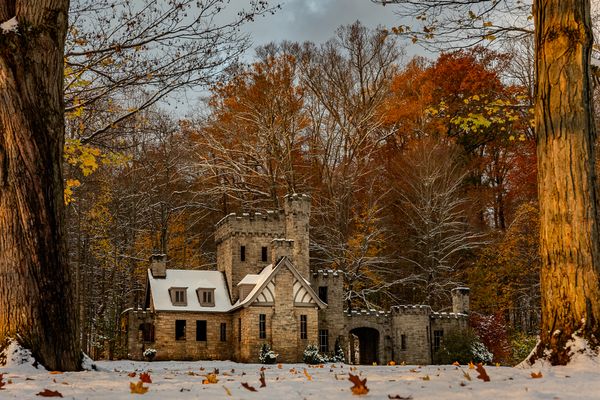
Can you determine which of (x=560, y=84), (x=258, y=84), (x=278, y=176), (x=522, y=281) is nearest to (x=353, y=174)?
(x=278, y=176)

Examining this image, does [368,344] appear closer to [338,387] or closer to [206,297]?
[206,297]

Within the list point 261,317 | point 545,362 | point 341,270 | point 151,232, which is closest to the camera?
point 545,362

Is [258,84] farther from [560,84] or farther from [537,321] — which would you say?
[560,84]

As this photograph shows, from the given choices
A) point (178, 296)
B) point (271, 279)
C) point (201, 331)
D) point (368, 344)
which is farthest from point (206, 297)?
point (368, 344)

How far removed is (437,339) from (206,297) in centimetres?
1158

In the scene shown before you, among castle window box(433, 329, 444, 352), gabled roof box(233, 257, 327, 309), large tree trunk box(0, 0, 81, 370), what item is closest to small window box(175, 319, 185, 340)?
gabled roof box(233, 257, 327, 309)

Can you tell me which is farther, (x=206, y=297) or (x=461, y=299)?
(x=461, y=299)

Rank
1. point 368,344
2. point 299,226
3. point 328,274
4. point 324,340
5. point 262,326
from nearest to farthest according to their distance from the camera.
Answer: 1. point 262,326
2. point 324,340
3. point 328,274
4. point 299,226
5. point 368,344

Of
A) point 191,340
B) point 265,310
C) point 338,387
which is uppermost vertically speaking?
point 265,310

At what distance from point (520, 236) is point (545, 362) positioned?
87.1ft

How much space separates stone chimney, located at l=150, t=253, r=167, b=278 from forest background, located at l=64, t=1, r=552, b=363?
7.51ft

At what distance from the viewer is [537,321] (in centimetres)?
3712

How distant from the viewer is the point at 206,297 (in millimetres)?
34531

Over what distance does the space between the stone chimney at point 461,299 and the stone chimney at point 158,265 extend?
536 inches
